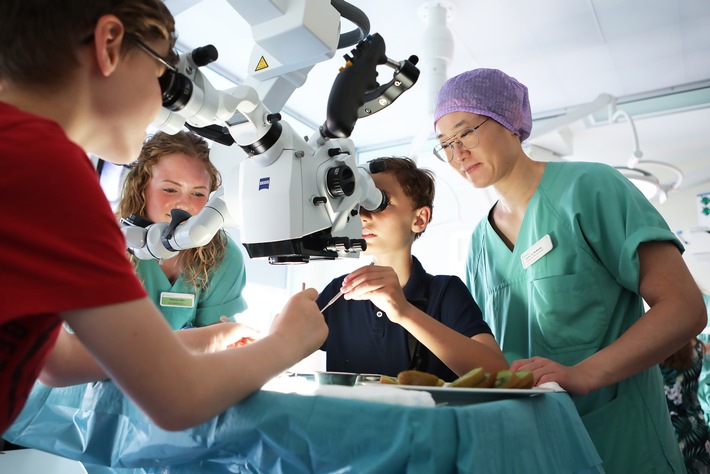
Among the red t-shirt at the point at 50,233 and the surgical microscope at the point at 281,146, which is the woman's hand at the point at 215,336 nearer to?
the surgical microscope at the point at 281,146

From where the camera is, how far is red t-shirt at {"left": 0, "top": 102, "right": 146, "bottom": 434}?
530 millimetres

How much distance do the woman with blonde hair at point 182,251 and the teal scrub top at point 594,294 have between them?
37.4 inches

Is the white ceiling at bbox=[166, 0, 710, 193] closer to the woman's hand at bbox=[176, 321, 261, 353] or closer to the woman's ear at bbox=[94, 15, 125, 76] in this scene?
the woman's hand at bbox=[176, 321, 261, 353]

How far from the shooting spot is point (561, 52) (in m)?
3.39

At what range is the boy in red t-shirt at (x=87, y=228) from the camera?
0.53m

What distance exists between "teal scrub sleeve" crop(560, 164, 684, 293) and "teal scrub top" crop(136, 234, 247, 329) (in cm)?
114

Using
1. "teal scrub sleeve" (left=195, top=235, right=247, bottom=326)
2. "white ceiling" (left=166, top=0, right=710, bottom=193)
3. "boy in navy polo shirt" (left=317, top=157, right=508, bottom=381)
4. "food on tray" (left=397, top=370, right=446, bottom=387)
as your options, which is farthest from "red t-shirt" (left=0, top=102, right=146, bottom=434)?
"white ceiling" (left=166, top=0, right=710, bottom=193)

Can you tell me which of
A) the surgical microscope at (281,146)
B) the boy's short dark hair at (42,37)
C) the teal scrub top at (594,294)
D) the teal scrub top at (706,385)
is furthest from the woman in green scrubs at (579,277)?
the teal scrub top at (706,385)

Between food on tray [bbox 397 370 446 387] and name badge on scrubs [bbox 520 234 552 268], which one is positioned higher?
name badge on scrubs [bbox 520 234 552 268]

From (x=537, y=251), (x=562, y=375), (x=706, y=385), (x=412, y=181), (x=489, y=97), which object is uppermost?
(x=489, y=97)

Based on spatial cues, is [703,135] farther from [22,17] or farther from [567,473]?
[22,17]

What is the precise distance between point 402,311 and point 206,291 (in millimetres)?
838

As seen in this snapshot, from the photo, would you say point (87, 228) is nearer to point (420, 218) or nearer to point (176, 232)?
point (176, 232)

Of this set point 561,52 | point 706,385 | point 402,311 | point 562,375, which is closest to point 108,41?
point 402,311
